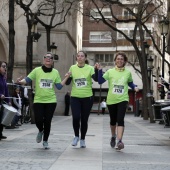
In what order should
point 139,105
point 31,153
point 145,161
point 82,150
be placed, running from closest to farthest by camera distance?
point 145,161, point 31,153, point 82,150, point 139,105

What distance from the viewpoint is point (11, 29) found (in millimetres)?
19328

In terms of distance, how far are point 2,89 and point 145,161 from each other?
4.69m

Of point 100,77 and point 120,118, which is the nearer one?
Result: point 120,118

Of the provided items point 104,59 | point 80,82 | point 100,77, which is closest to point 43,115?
point 80,82

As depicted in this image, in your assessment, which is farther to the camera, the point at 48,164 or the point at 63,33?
the point at 63,33

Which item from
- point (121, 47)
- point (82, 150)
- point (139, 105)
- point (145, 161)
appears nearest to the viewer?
point (145, 161)

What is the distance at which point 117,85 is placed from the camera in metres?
10.2

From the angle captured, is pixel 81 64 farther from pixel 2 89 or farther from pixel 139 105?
pixel 139 105

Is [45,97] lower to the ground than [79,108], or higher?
higher

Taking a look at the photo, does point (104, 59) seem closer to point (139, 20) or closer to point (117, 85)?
point (139, 20)

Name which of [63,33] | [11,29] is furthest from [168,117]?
[63,33]

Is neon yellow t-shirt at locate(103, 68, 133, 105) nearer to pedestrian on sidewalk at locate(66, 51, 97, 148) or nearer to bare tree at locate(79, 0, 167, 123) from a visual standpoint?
pedestrian on sidewalk at locate(66, 51, 97, 148)

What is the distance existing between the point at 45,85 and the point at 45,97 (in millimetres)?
250

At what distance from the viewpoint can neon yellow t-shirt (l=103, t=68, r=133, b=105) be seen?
10172 millimetres
